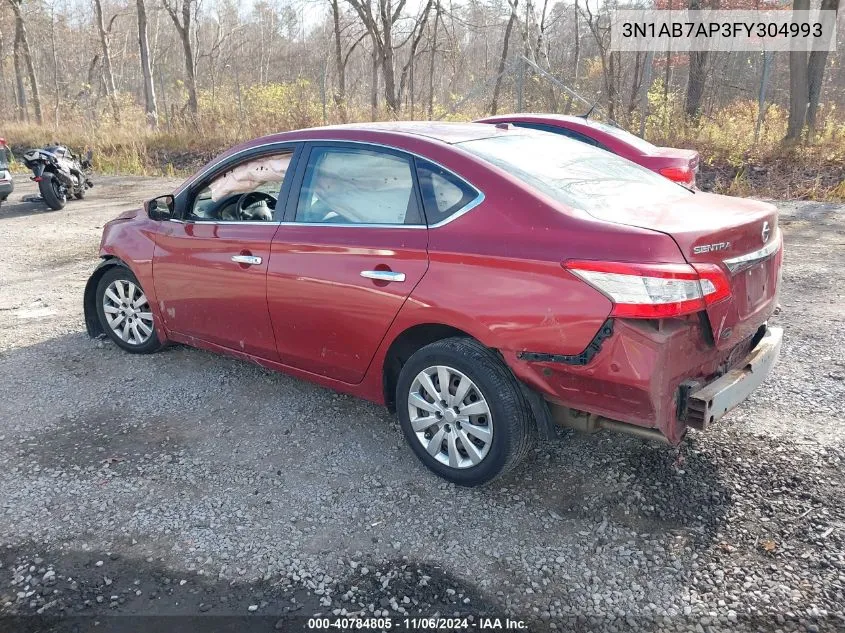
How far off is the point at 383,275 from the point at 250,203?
160 centimetres

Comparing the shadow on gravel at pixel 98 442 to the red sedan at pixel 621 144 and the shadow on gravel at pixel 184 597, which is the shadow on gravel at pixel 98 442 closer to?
the shadow on gravel at pixel 184 597

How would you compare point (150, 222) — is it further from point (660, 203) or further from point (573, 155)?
point (660, 203)

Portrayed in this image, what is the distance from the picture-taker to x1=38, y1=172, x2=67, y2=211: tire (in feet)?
37.9

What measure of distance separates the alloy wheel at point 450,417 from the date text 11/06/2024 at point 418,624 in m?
0.83

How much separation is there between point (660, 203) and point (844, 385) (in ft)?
6.82

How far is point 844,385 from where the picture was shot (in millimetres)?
4215

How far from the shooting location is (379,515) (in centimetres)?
311

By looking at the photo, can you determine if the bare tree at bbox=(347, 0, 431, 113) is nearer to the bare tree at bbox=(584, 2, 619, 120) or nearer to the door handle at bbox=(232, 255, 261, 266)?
the bare tree at bbox=(584, 2, 619, 120)

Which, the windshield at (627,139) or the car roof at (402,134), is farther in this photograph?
the windshield at (627,139)

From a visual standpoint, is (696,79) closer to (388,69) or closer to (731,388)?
(388,69)

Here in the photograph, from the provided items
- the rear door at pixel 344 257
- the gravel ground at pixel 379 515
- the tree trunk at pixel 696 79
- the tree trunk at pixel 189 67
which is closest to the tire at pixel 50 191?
the gravel ground at pixel 379 515

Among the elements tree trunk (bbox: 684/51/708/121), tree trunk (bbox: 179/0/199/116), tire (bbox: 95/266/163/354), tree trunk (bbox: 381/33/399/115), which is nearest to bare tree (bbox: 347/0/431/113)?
tree trunk (bbox: 381/33/399/115)

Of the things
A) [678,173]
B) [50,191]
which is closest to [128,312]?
[678,173]

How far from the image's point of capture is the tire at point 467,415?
9.88 ft
